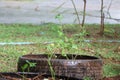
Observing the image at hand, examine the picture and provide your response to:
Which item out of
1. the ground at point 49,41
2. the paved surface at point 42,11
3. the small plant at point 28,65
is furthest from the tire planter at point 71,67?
the paved surface at point 42,11

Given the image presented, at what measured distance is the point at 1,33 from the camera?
785 cm

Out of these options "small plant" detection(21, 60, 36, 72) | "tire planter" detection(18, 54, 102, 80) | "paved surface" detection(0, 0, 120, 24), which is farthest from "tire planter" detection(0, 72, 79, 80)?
"paved surface" detection(0, 0, 120, 24)

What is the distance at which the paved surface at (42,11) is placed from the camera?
34.3ft

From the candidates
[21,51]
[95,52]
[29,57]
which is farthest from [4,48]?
[29,57]

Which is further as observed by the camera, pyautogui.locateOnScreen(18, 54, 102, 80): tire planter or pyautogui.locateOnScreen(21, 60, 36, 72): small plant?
pyautogui.locateOnScreen(18, 54, 102, 80): tire planter

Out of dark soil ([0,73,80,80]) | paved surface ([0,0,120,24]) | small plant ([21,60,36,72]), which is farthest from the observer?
paved surface ([0,0,120,24])

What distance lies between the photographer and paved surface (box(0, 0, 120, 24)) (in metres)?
10.4

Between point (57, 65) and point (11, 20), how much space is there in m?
6.34

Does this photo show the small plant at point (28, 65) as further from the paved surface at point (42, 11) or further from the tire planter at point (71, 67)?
the paved surface at point (42, 11)

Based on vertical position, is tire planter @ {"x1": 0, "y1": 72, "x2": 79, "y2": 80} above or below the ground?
above

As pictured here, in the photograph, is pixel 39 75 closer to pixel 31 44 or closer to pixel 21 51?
pixel 21 51

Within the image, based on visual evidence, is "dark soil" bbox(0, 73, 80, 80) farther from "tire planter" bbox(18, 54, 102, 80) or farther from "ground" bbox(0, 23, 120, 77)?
"ground" bbox(0, 23, 120, 77)

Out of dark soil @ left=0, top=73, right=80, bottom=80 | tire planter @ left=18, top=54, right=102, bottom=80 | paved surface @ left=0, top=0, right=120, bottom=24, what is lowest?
paved surface @ left=0, top=0, right=120, bottom=24

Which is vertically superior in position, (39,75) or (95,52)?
(39,75)
